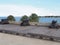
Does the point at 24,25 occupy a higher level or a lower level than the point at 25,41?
higher

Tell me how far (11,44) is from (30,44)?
0.68 metres

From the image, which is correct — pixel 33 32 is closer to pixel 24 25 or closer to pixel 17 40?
pixel 17 40

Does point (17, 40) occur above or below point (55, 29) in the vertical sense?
below

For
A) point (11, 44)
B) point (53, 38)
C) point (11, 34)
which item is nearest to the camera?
point (53, 38)

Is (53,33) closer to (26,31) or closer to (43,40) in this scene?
(43,40)

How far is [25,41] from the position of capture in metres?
6.65

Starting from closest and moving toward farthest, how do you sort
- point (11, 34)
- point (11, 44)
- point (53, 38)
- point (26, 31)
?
point (53, 38), point (11, 44), point (26, 31), point (11, 34)

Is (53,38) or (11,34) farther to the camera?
(11,34)

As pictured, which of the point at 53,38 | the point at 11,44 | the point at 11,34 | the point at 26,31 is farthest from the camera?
the point at 11,34

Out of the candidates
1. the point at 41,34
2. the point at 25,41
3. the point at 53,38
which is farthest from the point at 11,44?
the point at 53,38

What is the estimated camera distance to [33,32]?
6.56m

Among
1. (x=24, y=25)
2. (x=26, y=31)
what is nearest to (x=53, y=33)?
(x=26, y=31)

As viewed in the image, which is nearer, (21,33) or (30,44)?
(30,44)

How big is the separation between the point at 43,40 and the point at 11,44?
1.10 meters
